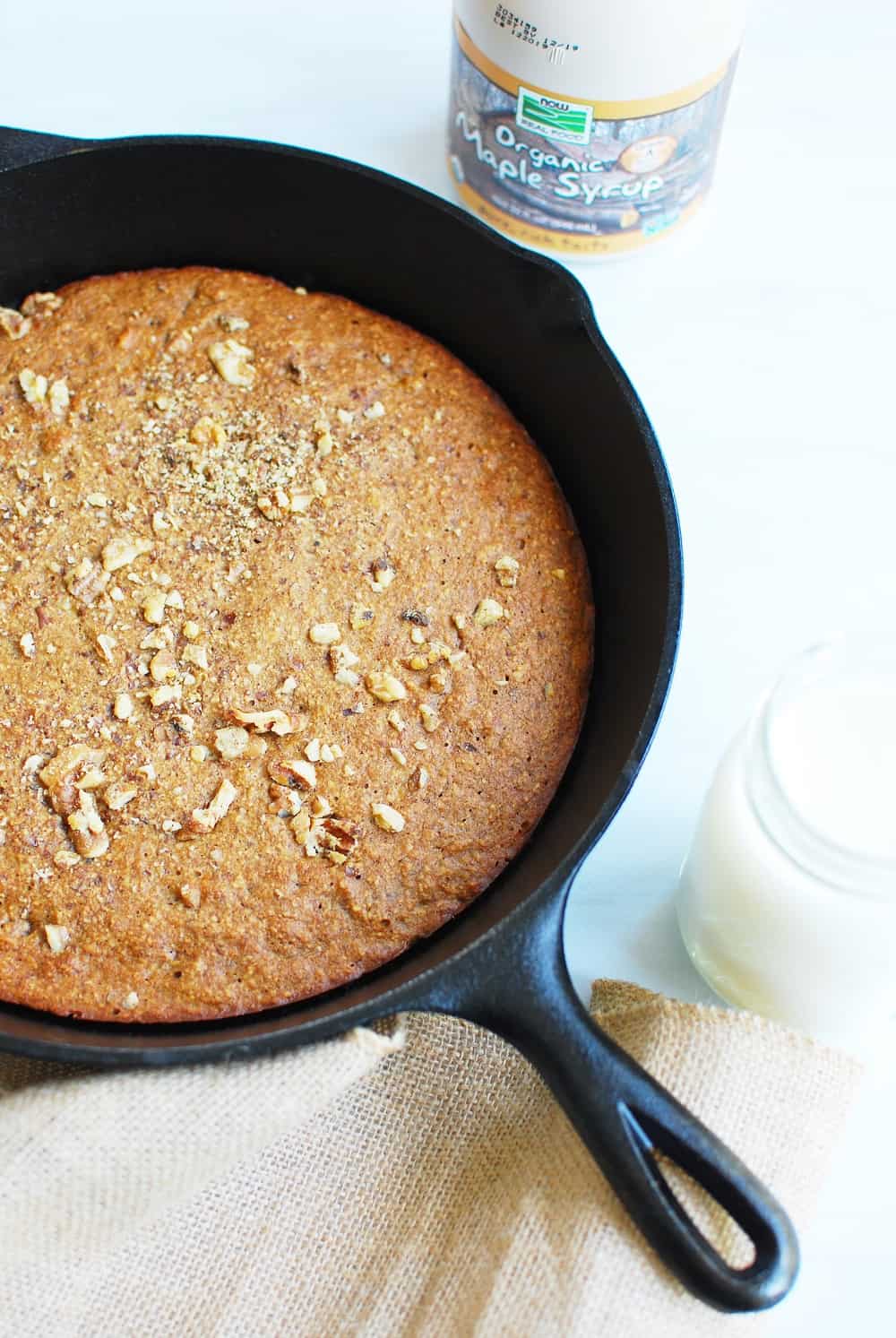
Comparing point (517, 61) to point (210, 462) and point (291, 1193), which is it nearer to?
point (210, 462)

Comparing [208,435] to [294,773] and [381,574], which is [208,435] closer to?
[381,574]

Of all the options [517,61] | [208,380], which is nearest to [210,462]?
[208,380]

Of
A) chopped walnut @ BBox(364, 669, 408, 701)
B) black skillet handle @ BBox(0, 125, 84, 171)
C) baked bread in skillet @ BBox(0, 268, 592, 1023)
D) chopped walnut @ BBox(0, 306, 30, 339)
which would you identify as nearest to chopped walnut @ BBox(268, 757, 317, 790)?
baked bread in skillet @ BBox(0, 268, 592, 1023)

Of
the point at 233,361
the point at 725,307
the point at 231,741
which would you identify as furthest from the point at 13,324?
the point at 725,307

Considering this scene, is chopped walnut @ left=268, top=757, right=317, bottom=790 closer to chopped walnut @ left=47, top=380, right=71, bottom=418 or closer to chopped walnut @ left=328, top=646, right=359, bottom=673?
chopped walnut @ left=328, top=646, right=359, bottom=673

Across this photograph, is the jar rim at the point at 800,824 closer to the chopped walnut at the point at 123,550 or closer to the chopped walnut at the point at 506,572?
the chopped walnut at the point at 506,572

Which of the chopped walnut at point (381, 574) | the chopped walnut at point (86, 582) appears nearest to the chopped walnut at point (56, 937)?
the chopped walnut at point (86, 582)

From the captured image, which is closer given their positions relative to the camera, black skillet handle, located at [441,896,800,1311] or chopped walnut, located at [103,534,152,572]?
black skillet handle, located at [441,896,800,1311]
